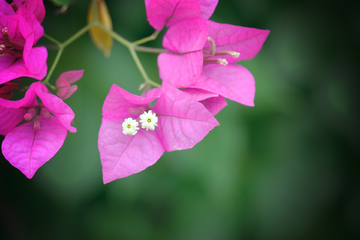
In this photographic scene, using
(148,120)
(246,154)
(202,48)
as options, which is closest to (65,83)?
(148,120)

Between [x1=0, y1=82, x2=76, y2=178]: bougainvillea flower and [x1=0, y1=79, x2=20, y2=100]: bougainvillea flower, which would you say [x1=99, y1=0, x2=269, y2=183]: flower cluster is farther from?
[x1=0, y1=79, x2=20, y2=100]: bougainvillea flower

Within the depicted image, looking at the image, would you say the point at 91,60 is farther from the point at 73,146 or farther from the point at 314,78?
the point at 314,78

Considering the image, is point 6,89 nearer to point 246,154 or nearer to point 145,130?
point 145,130

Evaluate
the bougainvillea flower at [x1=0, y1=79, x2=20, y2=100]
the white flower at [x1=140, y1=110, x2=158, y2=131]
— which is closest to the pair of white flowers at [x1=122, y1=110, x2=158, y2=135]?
the white flower at [x1=140, y1=110, x2=158, y2=131]

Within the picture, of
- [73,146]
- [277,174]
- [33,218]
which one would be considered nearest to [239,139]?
[277,174]

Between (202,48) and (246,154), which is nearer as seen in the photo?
(202,48)

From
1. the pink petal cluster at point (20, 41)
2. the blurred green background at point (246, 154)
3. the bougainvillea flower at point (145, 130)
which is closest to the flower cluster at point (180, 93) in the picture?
the bougainvillea flower at point (145, 130)
